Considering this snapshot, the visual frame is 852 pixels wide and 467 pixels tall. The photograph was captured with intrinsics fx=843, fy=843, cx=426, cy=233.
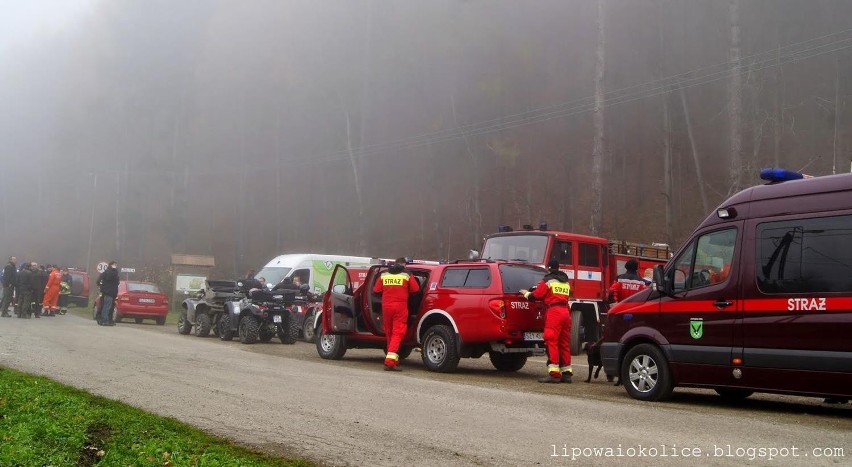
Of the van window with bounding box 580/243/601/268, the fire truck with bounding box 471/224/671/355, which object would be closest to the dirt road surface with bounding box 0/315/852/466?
the fire truck with bounding box 471/224/671/355

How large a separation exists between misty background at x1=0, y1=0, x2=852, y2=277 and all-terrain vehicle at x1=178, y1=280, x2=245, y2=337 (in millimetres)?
11703

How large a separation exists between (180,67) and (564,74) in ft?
103

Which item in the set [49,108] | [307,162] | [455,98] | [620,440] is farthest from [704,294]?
[49,108]

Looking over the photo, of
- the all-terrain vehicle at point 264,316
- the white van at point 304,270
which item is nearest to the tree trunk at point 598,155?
the white van at point 304,270

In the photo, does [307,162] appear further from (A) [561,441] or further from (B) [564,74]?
(A) [561,441]

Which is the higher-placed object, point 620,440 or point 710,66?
point 710,66

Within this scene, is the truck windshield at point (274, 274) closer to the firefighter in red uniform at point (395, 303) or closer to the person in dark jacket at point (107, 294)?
the person in dark jacket at point (107, 294)

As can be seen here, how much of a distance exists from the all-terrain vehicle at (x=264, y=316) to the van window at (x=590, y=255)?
271 inches

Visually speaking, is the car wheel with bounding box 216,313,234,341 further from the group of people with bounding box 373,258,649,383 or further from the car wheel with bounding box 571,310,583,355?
the car wheel with bounding box 571,310,583,355

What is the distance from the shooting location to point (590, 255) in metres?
20.1

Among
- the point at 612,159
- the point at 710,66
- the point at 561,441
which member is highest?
the point at 710,66

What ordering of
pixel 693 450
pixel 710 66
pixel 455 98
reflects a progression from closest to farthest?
pixel 693 450 < pixel 710 66 < pixel 455 98

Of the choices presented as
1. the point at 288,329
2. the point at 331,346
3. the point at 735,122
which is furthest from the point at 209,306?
the point at 735,122

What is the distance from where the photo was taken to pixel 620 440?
7.32 m
